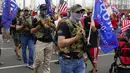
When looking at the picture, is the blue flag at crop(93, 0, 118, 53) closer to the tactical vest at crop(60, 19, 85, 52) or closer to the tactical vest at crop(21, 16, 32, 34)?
the tactical vest at crop(60, 19, 85, 52)

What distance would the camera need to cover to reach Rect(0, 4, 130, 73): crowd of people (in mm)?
4410

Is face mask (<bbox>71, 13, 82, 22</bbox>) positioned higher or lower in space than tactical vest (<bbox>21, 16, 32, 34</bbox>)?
higher

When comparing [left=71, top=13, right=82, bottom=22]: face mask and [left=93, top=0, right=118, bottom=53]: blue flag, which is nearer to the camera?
[left=71, top=13, right=82, bottom=22]: face mask

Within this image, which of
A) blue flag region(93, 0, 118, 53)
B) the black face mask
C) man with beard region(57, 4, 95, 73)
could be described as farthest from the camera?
the black face mask

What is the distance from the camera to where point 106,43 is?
258 inches

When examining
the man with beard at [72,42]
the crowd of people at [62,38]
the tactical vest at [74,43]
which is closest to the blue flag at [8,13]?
the crowd of people at [62,38]

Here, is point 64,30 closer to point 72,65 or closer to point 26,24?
point 72,65

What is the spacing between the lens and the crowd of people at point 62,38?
4.41m

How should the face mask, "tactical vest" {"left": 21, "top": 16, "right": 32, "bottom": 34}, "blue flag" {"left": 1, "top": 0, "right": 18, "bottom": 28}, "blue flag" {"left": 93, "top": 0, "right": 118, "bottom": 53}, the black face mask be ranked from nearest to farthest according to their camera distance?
the face mask < "blue flag" {"left": 93, "top": 0, "right": 118, "bottom": 53} < the black face mask < "tactical vest" {"left": 21, "top": 16, "right": 32, "bottom": 34} < "blue flag" {"left": 1, "top": 0, "right": 18, "bottom": 28}

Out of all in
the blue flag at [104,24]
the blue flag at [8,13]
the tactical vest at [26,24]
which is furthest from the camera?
the blue flag at [8,13]

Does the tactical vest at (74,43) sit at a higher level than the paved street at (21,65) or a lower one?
higher

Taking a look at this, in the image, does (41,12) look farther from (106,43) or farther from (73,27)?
(73,27)

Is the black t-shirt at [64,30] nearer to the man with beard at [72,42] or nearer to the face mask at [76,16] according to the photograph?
the man with beard at [72,42]

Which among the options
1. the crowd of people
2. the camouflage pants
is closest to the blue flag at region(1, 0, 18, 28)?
the crowd of people
